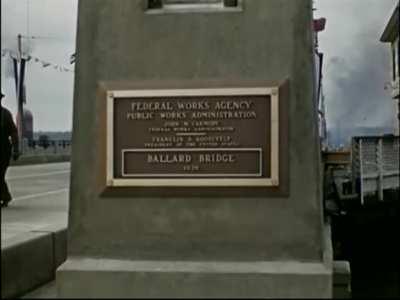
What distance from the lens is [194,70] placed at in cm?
613

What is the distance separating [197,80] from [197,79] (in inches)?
0.5

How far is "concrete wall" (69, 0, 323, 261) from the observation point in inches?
234

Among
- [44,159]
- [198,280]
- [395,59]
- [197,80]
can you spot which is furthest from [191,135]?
[44,159]

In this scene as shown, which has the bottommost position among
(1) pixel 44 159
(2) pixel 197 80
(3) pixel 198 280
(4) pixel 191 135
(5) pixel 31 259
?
(3) pixel 198 280

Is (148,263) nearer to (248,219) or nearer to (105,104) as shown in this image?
(248,219)

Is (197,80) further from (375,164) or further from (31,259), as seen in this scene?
(375,164)

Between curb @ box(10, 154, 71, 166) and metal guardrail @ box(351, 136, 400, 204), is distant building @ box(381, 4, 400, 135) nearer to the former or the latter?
metal guardrail @ box(351, 136, 400, 204)

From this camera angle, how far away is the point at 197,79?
612 cm

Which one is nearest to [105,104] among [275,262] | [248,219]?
[248,219]

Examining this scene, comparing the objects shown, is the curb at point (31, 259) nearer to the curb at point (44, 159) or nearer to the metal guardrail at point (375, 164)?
the metal guardrail at point (375, 164)

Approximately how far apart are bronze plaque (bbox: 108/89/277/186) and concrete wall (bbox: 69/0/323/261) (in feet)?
0.54

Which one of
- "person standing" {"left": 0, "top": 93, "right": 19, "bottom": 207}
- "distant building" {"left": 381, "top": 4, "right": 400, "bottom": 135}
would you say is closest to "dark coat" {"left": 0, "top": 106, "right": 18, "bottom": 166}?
"person standing" {"left": 0, "top": 93, "right": 19, "bottom": 207}

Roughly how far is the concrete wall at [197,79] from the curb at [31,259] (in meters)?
0.33

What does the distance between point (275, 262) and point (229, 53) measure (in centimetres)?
173
